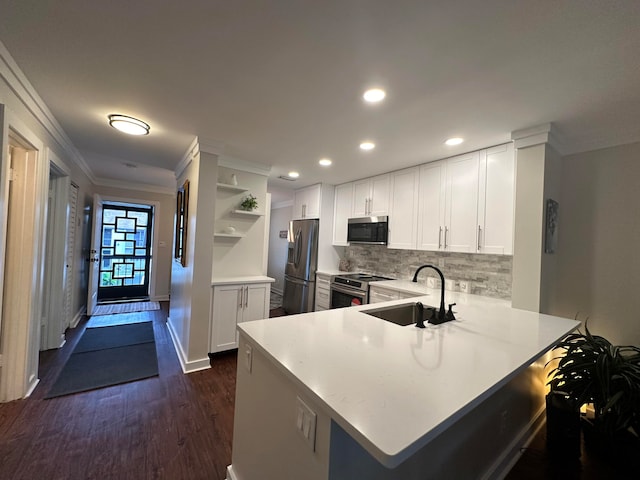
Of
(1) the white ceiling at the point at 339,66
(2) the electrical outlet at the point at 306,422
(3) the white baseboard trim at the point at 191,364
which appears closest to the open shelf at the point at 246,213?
(1) the white ceiling at the point at 339,66

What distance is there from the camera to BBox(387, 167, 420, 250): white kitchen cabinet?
3.28 meters

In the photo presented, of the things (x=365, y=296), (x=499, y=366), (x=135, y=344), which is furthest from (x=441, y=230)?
(x=135, y=344)

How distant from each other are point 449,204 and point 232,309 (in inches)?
108

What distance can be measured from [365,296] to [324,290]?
2.96 feet

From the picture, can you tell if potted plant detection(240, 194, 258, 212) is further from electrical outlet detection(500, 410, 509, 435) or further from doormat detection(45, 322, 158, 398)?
electrical outlet detection(500, 410, 509, 435)

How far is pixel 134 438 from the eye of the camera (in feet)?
5.87

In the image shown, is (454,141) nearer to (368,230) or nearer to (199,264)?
(368,230)

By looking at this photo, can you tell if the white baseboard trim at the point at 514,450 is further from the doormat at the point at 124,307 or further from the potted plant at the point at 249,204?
the doormat at the point at 124,307

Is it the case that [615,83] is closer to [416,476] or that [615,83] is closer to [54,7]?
[416,476]

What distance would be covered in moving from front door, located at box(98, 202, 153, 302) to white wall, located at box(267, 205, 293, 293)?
272 cm

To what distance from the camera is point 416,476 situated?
1.09 metres

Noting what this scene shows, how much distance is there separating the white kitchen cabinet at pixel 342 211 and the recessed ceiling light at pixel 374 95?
242 cm

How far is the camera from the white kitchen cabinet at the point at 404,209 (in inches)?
129

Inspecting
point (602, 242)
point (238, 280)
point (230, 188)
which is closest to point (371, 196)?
point (230, 188)
